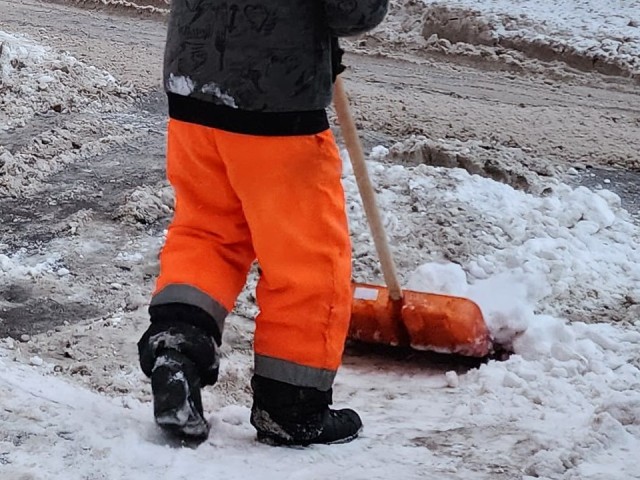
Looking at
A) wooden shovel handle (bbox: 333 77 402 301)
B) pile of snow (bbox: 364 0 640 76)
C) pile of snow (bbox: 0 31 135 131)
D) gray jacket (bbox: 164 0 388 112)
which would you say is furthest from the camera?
pile of snow (bbox: 364 0 640 76)

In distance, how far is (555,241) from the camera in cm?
424

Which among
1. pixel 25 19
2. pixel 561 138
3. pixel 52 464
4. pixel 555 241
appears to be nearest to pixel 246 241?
pixel 52 464

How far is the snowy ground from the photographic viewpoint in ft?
8.23

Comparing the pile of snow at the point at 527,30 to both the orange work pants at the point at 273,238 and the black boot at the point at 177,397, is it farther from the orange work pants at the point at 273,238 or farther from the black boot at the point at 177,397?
the black boot at the point at 177,397

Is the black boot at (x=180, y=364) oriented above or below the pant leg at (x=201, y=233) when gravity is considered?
below

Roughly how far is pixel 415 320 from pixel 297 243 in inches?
43.6

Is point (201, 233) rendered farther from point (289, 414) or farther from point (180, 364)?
point (289, 414)

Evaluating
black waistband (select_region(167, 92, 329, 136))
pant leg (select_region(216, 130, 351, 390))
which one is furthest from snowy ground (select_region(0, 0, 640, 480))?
black waistband (select_region(167, 92, 329, 136))

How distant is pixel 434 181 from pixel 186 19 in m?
2.41

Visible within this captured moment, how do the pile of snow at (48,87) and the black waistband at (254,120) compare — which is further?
the pile of snow at (48,87)

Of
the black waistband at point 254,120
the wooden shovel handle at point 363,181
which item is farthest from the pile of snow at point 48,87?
the black waistband at point 254,120

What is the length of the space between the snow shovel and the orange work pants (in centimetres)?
79

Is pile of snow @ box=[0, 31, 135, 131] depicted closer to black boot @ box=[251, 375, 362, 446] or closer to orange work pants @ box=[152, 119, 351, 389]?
orange work pants @ box=[152, 119, 351, 389]

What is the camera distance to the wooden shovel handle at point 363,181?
288 cm
